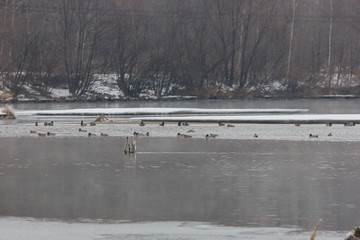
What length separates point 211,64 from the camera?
7606 centimetres

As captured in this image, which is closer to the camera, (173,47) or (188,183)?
Result: (188,183)

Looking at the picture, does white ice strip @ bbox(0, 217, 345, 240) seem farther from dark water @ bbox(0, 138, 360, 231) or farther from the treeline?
the treeline

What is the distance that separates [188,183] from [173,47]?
5886cm

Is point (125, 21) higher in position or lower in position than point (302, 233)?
higher

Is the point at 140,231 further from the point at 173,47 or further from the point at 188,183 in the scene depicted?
the point at 173,47

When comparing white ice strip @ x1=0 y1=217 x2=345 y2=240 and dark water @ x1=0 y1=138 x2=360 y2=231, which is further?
dark water @ x1=0 y1=138 x2=360 y2=231

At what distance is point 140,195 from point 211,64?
61.2 metres

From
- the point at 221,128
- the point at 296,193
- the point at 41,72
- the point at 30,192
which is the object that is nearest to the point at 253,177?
the point at 296,193

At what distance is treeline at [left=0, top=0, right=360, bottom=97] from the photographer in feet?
223

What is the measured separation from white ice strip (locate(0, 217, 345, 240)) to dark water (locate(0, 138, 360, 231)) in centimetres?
47

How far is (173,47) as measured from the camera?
75.5m

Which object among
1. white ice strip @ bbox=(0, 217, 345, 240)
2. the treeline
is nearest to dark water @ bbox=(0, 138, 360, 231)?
white ice strip @ bbox=(0, 217, 345, 240)

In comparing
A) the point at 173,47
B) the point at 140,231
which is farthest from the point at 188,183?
the point at 173,47

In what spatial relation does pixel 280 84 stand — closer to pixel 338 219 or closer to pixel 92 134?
pixel 92 134
